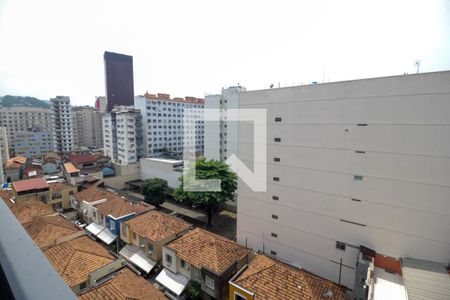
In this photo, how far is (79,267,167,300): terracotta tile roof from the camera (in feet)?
29.4

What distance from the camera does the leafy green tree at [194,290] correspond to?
36.0 ft

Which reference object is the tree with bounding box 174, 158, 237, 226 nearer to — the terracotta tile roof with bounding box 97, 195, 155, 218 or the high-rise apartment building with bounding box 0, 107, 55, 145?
the terracotta tile roof with bounding box 97, 195, 155, 218

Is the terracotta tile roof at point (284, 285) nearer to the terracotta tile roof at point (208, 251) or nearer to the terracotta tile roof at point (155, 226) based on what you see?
the terracotta tile roof at point (208, 251)

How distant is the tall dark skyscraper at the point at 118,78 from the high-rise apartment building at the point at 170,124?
2550 cm

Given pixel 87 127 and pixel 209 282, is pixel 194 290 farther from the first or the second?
pixel 87 127

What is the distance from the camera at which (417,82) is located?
9.76 meters

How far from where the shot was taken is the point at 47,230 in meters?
13.9

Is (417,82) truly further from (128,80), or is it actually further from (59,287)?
(128,80)

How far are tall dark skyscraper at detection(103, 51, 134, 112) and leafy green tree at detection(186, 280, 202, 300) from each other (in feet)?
197

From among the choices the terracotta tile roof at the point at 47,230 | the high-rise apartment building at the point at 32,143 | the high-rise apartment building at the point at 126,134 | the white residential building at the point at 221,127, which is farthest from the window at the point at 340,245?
the high-rise apartment building at the point at 32,143

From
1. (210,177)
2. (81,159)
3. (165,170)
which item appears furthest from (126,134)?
(210,177)

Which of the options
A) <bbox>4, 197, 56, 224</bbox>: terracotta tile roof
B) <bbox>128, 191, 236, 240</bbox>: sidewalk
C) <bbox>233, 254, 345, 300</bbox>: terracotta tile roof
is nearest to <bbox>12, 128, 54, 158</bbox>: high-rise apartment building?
<bbox>4, 197, 56, 224</bbox>: terracotta tile roof

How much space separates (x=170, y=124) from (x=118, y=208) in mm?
30137

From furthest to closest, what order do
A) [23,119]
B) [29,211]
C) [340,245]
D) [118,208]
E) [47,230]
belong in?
[23,119]
[118,208]
[29,211]
[47,230]
[340,245]
